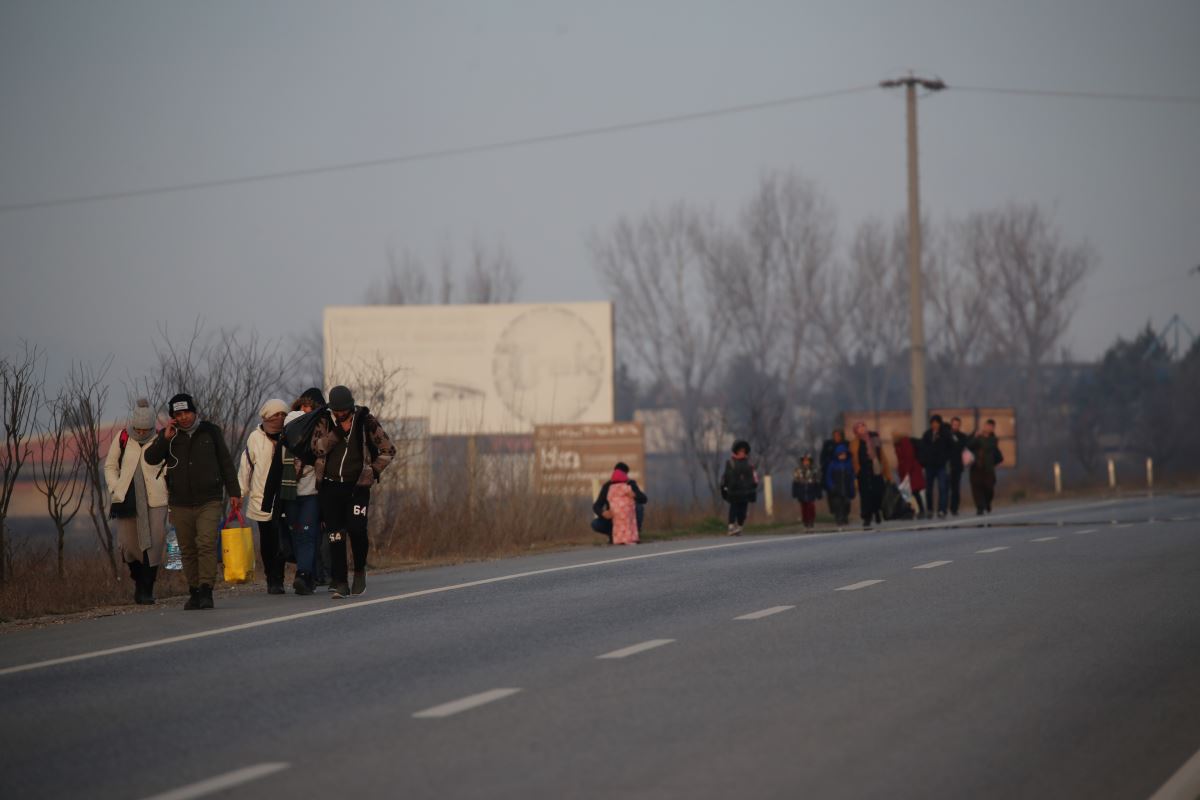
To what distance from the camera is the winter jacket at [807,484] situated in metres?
30.4

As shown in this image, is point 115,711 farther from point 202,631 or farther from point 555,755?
point 202,631

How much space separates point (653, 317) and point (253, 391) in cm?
5722

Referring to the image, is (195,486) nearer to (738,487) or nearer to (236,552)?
(236,552)

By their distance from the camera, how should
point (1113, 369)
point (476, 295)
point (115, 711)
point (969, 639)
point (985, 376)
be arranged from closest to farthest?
point (115, 711) < point (969, 639) < point (476, 295) < point (985, 376) < point (1113, 369)

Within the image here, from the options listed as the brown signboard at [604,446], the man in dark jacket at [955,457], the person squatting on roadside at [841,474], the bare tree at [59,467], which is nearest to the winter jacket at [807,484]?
the person squatting on roadside at [841,474]

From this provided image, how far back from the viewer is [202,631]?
12.8 m

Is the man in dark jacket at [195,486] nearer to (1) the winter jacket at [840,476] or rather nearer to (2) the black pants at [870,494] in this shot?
(1) the winter jacket at [840,476]

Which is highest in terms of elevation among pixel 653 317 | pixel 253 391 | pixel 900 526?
pixel 653 317

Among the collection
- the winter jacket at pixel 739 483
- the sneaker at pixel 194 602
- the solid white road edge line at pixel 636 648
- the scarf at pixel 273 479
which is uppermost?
the scarf at pixel 273 479

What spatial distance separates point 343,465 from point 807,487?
16.3 m

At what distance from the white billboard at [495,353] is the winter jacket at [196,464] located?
40.1 metres

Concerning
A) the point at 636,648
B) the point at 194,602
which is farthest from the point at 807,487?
the point at 636,648

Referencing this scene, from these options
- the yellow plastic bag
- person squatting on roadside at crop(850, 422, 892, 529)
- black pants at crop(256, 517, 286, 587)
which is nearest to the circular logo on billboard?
person squatting on roadside at crop(850, 422, 892, 529)

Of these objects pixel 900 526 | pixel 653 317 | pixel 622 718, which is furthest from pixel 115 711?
pixel 653 317
